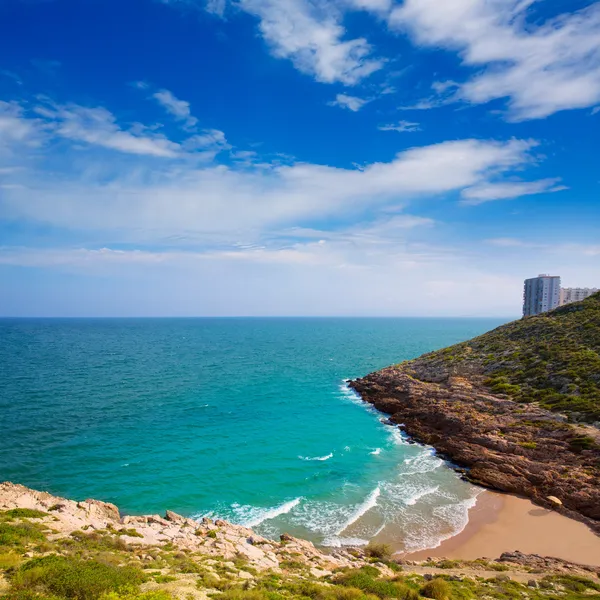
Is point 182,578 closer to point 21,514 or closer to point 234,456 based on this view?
point 21,514

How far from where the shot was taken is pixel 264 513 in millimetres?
28875

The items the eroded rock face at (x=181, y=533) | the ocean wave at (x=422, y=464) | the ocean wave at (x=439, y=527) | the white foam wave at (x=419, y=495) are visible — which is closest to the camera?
the eroded rock face at (x=181, y=533)

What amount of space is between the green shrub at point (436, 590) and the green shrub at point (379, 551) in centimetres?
714

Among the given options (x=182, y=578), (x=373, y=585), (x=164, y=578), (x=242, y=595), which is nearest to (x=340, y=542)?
(x=373, y=585)

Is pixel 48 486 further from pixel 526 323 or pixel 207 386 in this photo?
pixel 526 323

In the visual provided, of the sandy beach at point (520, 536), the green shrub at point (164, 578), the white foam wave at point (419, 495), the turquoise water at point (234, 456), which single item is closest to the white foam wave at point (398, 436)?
the turquoise water at point (234, 456)

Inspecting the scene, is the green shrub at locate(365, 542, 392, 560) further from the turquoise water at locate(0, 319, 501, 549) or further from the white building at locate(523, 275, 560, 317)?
the white building at locate(523, 275, 560, 317)

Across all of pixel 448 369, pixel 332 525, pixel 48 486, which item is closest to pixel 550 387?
pixel 448 369

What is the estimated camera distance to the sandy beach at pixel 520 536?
79.9 ft

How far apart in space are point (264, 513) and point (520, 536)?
61.3ft

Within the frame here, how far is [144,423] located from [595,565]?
44.8m

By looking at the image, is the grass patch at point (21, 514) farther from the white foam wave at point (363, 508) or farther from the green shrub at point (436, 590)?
the green shrub at point (436, 590)

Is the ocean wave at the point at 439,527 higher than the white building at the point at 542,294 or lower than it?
lower

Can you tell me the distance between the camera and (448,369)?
66.4m
